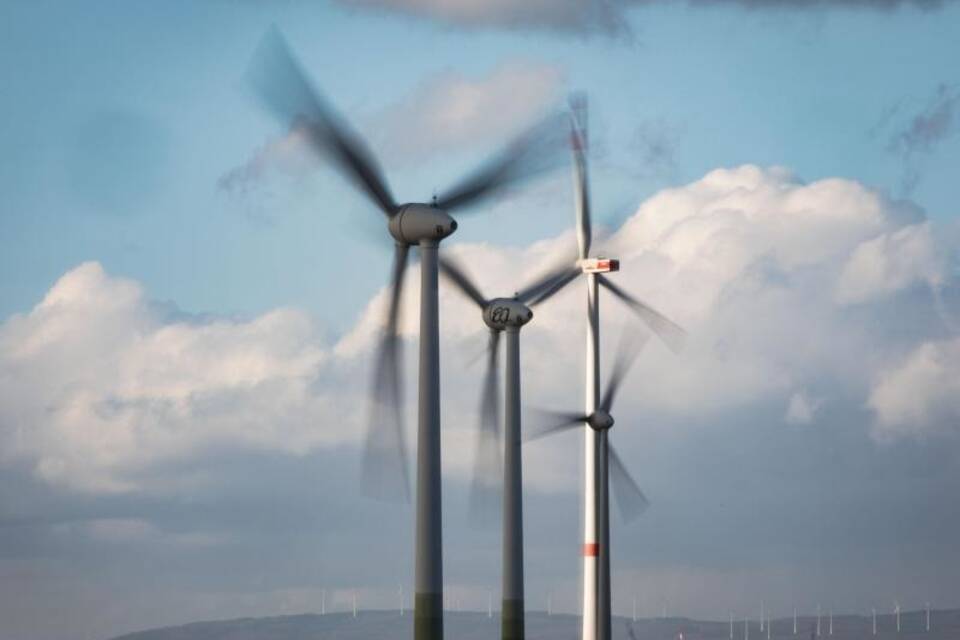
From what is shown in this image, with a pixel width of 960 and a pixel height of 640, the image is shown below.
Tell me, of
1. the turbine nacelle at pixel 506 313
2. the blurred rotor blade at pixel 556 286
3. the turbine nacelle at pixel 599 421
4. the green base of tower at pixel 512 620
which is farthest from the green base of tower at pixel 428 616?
the turbine nacelle at pixel 599 421

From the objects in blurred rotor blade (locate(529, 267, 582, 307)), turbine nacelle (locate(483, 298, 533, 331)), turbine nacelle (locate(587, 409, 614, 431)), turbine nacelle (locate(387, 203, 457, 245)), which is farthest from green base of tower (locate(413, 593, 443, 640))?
turbine nacelle (locate(587, 409, 614, 431))

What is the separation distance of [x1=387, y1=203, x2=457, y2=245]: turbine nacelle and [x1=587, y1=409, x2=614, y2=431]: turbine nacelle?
121 feet

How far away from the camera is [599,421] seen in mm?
110250

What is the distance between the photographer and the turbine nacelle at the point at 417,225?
74875 mm

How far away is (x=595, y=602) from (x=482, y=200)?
3414cm

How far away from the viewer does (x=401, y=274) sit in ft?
246

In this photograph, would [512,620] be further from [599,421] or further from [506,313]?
[599,421]

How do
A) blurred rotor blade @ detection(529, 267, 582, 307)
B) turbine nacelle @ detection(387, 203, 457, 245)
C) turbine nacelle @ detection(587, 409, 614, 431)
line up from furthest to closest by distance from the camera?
turbine nacelle @ detection(587, 409, 614, 431)
blurred rotor blade @ detection(529, 267, 582, 307)
turbine nacelle @ detection(387, 203, 457, 245)

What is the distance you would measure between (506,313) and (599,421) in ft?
52.9

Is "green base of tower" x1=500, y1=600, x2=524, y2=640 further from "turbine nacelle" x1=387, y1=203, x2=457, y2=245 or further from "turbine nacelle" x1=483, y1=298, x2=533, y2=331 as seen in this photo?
"turbine nacelle" x1=387, y1=203, x2=457, y2=245

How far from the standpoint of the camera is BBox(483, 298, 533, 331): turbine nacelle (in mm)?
96312

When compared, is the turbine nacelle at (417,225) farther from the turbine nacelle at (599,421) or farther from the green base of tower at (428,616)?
the turbine nacelle at (599,421)

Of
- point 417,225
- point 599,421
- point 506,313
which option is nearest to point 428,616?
point 417,225

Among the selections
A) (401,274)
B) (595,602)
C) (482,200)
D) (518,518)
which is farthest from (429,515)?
(595,602)
